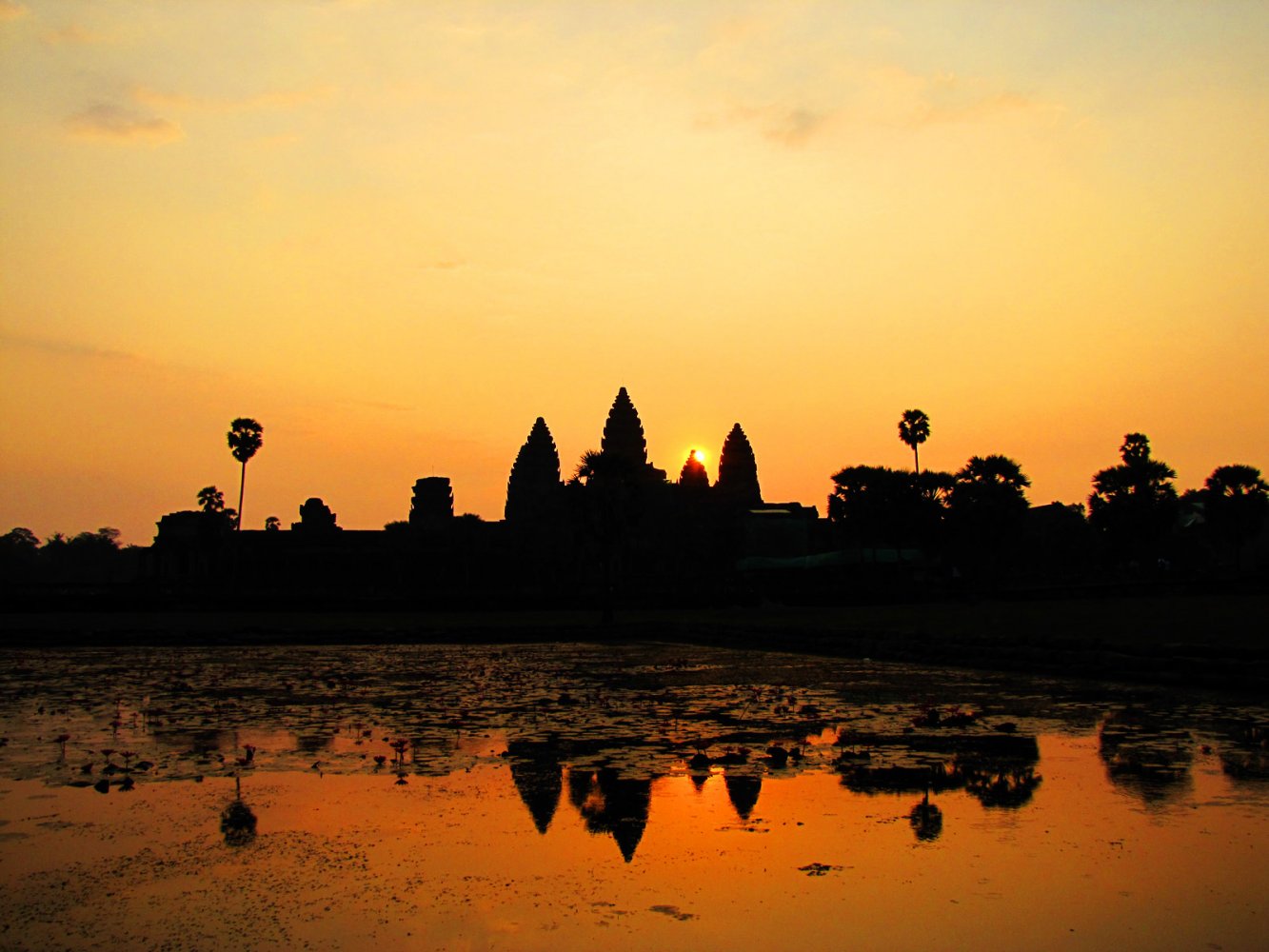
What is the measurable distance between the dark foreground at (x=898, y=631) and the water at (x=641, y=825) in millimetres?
3568

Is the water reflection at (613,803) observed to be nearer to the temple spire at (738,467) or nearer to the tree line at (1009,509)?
the tree line at (1009,509)

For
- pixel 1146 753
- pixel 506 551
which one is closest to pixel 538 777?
pixel 1146 753

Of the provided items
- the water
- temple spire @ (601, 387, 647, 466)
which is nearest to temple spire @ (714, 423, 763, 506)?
temple spire @ (601, 387, 647, 466)

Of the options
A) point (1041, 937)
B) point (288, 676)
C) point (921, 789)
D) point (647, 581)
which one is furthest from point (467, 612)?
point (1041, 937)

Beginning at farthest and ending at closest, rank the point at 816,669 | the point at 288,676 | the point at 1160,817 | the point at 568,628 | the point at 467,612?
1. the point at 467,612
2. the point at 568,628
3. the point at 816,669
4. the point at 288,676
5. the point at 1160,817

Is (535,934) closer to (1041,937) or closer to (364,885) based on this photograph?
(364,885)

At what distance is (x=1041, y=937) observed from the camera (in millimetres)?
6188

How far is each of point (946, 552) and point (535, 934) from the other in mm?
90963

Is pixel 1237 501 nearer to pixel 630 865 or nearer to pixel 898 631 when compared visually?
pixel 898 631

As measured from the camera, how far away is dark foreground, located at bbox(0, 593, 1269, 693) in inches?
813

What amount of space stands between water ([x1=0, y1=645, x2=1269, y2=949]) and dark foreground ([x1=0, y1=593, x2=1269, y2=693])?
3568 mm

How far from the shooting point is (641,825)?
29.2 feet

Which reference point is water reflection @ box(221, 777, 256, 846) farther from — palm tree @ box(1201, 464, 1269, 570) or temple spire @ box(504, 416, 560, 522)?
temple spire @ box(504, 416, 560, 522)

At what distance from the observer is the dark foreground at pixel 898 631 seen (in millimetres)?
20656
